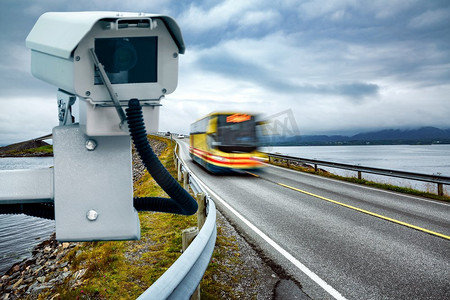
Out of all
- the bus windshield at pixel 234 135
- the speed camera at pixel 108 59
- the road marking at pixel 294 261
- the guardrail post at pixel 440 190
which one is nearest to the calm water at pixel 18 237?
the road marking at pixel 294 261

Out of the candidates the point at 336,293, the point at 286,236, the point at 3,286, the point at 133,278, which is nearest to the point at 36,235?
the point at 3,286

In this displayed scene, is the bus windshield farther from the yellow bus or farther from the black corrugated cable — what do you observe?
the black corrugated cable

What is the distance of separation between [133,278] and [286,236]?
332 centimetres

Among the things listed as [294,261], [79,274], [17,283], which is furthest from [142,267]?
[17,283]

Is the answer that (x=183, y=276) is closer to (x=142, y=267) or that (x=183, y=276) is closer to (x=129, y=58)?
(x=129, y=58)

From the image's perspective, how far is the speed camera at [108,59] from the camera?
917 mm

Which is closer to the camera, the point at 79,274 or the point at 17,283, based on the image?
the point at 79,274

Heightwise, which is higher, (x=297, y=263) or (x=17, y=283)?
(x=297, y=263)

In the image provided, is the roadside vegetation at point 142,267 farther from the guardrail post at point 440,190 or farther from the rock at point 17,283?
the guardrail post at point 440,190

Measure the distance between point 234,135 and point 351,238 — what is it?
10222 mm

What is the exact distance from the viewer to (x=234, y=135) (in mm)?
15930

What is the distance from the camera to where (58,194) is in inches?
40.1

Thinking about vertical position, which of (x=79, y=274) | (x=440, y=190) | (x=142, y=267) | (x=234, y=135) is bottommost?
(x=79, y=274)

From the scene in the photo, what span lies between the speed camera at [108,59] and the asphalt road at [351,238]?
393 cm
